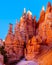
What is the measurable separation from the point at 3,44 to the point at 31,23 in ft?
8.59

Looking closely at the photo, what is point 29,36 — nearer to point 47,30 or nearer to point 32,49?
point 47,30

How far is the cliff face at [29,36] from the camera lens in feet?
44.2

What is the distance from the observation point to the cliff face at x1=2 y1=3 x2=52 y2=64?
13.5m

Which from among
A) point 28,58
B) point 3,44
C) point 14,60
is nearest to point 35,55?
point 28,58

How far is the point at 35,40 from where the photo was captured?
43.9 feet

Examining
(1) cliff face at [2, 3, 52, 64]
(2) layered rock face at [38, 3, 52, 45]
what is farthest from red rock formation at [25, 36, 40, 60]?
(2) layered rock face at [38, 3, 52, 45]

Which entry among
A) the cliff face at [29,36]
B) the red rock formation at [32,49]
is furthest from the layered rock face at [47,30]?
the red rock formation at [32,49]

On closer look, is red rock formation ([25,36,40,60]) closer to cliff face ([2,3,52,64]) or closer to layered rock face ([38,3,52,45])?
cliff face ([2,3,52,64])

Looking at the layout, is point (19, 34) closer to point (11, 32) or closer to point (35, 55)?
point (11, 32)

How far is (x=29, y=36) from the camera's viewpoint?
1523 centimetres

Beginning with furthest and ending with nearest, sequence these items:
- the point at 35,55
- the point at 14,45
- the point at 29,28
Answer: the point at 29,28, the point at 14,45, the point at 35,55

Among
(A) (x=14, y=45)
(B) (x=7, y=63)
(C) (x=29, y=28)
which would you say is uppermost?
(C) (x=29, y=28)

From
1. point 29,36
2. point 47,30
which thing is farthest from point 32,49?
point 29,36

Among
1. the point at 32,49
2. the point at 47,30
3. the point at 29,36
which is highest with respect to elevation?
the point at 47,30
